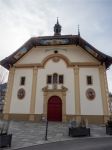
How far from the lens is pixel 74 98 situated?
778 inches

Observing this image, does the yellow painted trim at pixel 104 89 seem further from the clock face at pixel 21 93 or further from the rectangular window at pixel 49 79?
the clock face at pixel 21 93

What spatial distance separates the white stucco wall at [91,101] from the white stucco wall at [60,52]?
163 centimetres

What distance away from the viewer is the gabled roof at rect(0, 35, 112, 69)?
68.3 ft

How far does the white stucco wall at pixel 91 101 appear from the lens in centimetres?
1911

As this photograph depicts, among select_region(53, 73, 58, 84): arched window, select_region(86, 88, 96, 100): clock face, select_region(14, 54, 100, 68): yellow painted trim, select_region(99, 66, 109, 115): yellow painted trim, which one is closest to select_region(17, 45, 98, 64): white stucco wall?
select_region(14, 54, 100, 68): yellow painted trim

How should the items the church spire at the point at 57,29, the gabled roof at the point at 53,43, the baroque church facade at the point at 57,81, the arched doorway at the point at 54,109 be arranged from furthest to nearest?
1. the church spire at the point at 57,29
2. the gabled roof at the point at 53,43
3. the arched doorway at the point at 54,109
4. the baroque church facade at the point at 57,81

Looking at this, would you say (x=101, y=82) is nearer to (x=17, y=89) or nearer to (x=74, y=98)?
(x=74, y=98)

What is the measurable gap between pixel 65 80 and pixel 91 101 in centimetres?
371

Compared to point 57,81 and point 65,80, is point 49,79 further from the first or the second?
point 65,80

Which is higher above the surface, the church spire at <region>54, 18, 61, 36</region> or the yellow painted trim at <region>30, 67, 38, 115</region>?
the church spire at <region>54, 18, 61, 36</region>

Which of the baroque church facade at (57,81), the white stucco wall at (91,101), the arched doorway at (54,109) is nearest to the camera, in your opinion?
the white stucco wall at (91,101)

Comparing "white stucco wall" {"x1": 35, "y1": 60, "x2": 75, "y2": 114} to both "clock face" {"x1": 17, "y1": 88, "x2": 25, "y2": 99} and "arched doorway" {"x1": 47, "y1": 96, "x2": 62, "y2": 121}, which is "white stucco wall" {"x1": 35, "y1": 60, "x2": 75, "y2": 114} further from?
"clock face" {"x1": 17, "y1": 88, "x2": 25, "y2": 99}

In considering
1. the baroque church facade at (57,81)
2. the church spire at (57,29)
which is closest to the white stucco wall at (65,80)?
the baroque church facade at (57,81)

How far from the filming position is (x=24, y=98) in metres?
20.5
